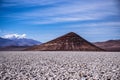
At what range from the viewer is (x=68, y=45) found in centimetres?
7394

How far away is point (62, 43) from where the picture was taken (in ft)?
249

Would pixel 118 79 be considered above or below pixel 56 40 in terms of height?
below

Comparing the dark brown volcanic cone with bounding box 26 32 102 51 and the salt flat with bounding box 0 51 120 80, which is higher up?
the dark brown volcanic cone with bounding box 26 32 102 51

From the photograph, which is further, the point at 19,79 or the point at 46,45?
the point at 46,45

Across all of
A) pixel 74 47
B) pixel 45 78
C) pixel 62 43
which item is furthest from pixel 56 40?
pixel 45 78

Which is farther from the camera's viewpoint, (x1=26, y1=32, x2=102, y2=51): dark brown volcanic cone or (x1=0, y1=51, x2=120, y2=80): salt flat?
(x1=26, y1=32, x2=102, y2=51): dark brown volcanic cone

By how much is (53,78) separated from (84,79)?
1.24 metres

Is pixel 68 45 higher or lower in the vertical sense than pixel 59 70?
higher

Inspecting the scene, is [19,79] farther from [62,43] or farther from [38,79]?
[62,43]

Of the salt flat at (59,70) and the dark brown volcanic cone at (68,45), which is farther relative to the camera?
the dark brown volcanic cone at (68,45)

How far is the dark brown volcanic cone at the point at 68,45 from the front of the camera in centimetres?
7231

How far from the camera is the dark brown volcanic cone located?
72312mm

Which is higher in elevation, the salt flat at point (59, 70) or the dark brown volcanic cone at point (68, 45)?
the dark brown volcanic cone at point (68, 45)

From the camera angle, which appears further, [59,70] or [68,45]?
[68,45]
